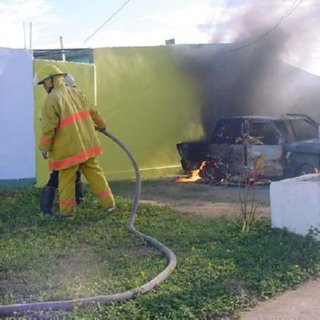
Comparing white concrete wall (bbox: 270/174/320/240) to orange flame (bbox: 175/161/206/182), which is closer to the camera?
white concrete wall (bbox: 270/174/320/240)

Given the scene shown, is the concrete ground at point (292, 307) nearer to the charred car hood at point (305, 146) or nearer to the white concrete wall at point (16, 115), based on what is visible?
the charred car hood at point (305, 146)

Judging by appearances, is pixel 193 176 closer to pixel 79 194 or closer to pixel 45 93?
pixel 45 93

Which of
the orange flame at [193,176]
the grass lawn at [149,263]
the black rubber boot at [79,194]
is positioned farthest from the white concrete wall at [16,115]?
the orange flame at [193,176]

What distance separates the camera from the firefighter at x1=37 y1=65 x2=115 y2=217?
25.5ft

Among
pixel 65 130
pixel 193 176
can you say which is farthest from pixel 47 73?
pixel 193 176

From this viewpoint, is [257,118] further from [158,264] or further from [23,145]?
[158,264]

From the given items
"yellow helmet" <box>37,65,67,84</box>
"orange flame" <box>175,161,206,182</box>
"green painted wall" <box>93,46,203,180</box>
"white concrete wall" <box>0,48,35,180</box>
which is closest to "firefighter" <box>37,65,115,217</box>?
"yellow helmet" <box>37,65,67,84</box>

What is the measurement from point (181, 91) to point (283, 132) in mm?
3620

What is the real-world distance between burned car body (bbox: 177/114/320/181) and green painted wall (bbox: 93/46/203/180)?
110cm

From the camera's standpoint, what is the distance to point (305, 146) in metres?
11.3

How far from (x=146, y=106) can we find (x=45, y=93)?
11.7ft

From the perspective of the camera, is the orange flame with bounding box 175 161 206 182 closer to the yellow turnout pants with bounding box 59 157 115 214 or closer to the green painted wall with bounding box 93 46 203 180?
the green painted wall with bounding box 93 46 203 180

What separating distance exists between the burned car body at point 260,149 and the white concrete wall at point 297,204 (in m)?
4.08

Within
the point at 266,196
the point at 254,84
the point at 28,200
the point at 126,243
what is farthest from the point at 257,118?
the point at 126,243
